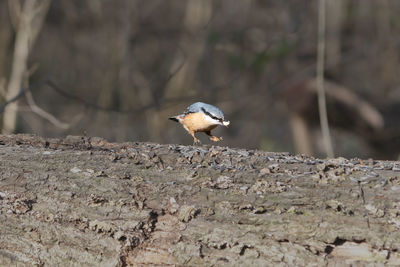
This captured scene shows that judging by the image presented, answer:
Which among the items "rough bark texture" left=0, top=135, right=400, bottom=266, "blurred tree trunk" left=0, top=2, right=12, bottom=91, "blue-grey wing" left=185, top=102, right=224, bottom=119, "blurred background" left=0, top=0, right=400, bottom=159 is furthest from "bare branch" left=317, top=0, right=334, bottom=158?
"blurred tree trunk" left=0, top=2, right=12, bottom=91

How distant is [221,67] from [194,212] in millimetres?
7416

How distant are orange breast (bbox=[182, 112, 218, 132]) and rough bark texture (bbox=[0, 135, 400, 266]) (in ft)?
1.47

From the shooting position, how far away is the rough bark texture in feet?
5.25

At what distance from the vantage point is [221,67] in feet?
29.3

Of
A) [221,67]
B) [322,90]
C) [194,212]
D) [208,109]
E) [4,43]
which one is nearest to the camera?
[194,212]

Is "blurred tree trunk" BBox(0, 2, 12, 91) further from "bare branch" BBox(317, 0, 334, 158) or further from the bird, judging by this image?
the bird

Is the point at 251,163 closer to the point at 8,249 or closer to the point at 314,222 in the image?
the point at 314,222

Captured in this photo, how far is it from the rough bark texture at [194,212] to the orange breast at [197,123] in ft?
1.47

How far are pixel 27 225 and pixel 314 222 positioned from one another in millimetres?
955

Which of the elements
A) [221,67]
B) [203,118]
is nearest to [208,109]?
[203,118]

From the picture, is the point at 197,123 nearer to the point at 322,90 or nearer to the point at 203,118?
the point at 203,118

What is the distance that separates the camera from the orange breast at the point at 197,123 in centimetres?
230

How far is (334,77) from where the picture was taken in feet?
24.8

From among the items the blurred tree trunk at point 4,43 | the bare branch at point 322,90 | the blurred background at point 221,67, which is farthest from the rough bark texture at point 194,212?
the blurred tree trunk at point 4,43
